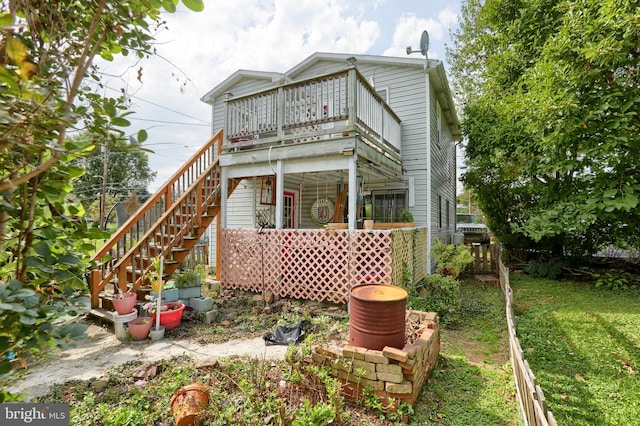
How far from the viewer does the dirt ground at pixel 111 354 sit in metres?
3.56

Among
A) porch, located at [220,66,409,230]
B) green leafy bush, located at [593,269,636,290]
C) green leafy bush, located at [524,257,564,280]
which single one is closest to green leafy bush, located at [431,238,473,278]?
porch, located at [220,66,409,230]

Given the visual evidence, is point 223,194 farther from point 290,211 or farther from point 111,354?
point 111,354

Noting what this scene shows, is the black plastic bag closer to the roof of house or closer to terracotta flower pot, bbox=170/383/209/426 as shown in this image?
terracotta flower pot, bbox=170/383/209/426

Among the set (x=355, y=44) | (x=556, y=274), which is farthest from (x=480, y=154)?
(x=355, y=44)

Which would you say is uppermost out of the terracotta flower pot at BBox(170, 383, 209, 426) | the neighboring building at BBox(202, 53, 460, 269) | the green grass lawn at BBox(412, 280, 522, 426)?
the neighboring building at BBox(202, 53, 460, 269)

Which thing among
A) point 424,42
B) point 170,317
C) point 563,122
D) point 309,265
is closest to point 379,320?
point 309,265

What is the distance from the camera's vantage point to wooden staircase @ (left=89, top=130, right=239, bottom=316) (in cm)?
542

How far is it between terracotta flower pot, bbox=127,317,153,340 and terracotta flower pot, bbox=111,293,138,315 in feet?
0.68

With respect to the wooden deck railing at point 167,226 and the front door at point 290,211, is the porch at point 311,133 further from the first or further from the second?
the front door at point 290,211

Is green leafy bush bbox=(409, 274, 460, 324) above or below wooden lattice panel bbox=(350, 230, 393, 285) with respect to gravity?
below

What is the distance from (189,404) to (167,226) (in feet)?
13.7

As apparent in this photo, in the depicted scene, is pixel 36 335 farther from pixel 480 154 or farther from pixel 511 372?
pixel 480 154

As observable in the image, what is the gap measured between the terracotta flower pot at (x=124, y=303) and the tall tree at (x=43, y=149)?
13.2 feet

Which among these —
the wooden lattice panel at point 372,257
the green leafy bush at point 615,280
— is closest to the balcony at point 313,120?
the wooden lattice panel at point 372,257
